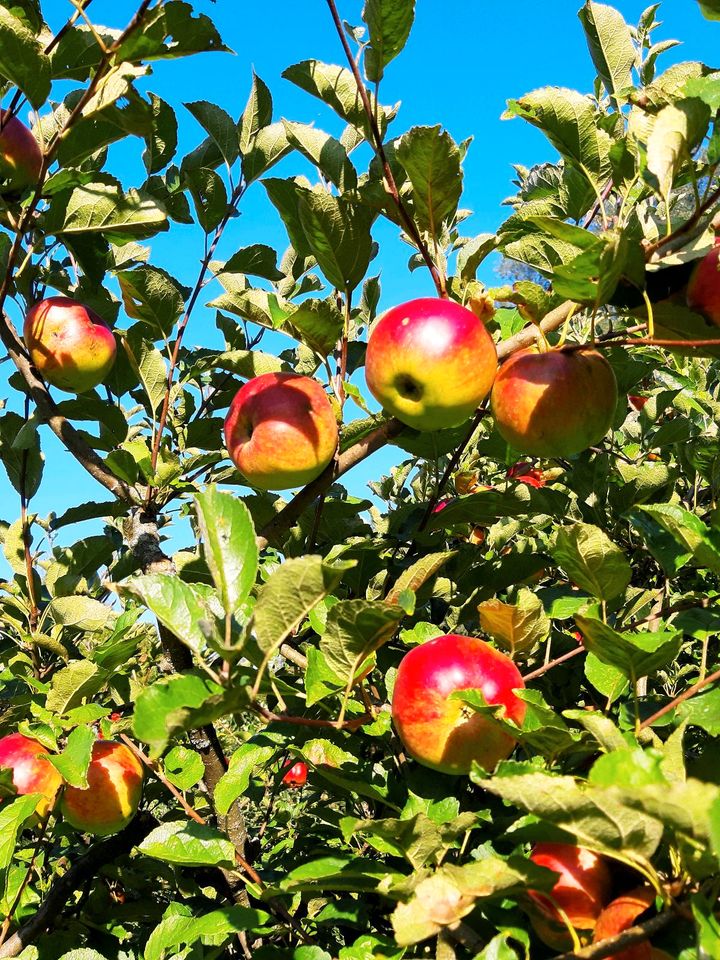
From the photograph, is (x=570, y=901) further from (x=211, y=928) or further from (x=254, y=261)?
(x=254, y=261)

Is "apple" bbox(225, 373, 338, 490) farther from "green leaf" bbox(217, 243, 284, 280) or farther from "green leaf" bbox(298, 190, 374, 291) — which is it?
"green leaf" bbox(217, 243, 284, 280)

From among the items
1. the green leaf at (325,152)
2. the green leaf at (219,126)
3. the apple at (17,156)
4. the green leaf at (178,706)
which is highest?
the green leaf at (219,126)

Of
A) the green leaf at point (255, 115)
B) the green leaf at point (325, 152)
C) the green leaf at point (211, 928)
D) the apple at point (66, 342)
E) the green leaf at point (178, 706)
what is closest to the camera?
the green leaf at point (178, 706)

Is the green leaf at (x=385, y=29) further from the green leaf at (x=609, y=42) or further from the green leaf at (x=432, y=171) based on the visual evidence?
the green leaf at (x=609, y=42)

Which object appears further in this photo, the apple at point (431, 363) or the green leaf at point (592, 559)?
the apple at point (431, 363)

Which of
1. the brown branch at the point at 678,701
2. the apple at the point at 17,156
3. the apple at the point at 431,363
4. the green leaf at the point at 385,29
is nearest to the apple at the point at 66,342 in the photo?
the apple at the point at 17,156

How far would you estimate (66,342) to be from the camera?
6.48 feet

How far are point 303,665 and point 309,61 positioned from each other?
1233 millimetres

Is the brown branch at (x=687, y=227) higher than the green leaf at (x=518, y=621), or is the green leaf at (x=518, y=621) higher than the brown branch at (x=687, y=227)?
the brown branch at (x=687, y=227)

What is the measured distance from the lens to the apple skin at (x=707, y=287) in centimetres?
137

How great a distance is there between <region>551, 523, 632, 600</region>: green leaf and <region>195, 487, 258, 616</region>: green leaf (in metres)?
0.49

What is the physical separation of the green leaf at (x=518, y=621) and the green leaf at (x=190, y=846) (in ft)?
1.99

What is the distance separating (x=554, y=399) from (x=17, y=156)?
139 cm

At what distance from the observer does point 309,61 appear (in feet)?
5.24
